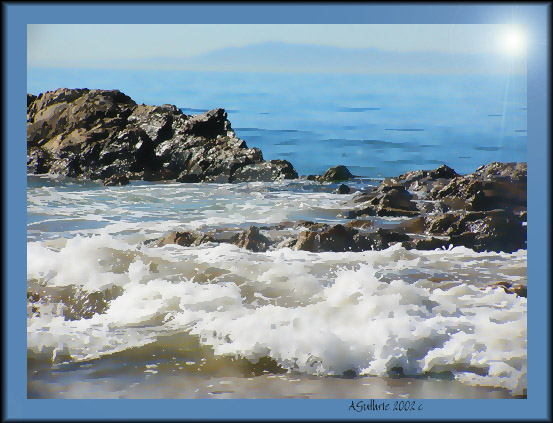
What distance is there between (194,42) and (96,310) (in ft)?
6.41

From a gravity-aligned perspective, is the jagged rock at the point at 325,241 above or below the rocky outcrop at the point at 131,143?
below

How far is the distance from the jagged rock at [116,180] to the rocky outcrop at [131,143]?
0.10 ft

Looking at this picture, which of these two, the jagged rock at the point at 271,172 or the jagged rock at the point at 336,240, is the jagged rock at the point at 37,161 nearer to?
the jagged rock at the point at 271,172

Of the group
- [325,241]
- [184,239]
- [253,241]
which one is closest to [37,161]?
[184,239]

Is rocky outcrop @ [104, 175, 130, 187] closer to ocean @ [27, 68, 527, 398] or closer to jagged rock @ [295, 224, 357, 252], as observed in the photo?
ocean @ [27, 68, 527, 398]

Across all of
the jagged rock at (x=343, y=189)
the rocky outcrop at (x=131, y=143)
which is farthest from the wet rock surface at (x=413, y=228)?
the rocky outcrop at (x=131, y=143)

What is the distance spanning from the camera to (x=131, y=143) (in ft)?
21.6

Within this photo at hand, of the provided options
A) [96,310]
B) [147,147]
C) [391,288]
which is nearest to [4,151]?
[96,310]

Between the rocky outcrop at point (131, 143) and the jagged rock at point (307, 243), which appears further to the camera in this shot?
the rocky outcrop at point (131, 143)

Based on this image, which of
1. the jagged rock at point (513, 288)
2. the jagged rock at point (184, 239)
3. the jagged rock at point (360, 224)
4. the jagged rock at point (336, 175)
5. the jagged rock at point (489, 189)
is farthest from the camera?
the jagged rock at point (336, 175)

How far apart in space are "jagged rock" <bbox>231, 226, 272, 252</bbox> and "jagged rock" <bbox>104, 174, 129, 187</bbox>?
110 cm

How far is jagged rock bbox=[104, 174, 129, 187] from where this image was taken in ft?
19.0

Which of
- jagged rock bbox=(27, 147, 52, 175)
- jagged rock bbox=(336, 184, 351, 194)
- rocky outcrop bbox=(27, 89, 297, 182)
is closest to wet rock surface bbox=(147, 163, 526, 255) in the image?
jagged rock bbox=(336, 184, 351, 194)

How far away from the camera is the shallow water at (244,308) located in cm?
452
